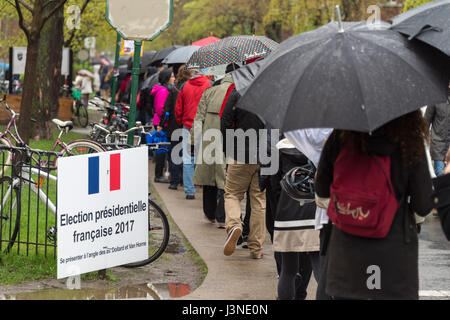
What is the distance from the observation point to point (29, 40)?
9109mm

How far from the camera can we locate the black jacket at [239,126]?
27.0 ft

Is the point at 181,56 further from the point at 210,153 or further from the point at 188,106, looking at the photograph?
the point at 210,153

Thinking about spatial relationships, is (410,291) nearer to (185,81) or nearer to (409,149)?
(409,149)

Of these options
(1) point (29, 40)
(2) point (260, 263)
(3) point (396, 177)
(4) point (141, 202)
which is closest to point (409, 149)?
(3) point (396, 177)

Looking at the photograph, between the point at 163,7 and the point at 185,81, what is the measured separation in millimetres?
4711

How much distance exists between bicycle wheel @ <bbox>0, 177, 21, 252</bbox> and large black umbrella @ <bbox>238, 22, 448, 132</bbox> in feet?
12.7

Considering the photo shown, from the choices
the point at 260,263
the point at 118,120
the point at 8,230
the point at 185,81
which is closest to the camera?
the point at 8,230

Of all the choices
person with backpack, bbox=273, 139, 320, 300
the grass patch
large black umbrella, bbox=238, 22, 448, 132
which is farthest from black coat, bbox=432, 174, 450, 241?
the grass patch

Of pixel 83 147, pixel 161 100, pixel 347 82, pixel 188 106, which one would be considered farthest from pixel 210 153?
pixel 347 82

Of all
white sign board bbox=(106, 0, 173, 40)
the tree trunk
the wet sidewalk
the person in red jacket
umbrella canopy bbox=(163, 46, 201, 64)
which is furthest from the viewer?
the tree trunk

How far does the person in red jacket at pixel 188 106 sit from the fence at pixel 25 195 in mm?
4621

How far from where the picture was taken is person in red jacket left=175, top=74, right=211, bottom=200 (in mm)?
12258

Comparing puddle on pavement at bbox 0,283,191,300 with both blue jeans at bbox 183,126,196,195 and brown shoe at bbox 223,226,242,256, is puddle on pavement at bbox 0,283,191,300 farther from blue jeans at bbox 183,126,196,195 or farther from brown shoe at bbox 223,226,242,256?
blue jeans at bbox 183,126,196,195

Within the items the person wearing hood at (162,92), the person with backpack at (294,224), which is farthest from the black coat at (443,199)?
the person wearing hood at (162,92)
